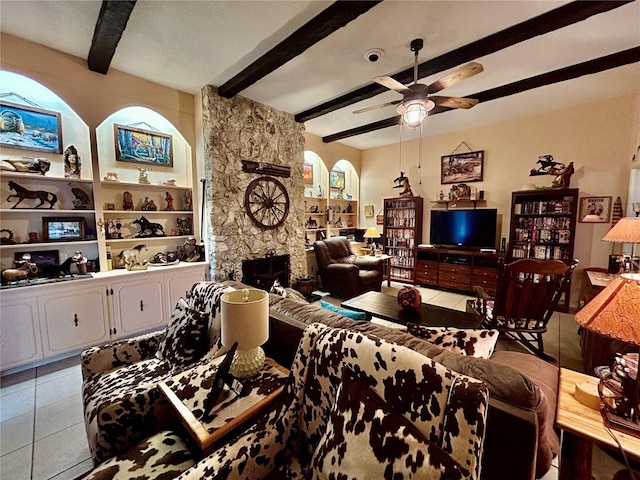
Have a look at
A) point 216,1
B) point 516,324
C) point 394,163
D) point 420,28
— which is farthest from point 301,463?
point 394,163

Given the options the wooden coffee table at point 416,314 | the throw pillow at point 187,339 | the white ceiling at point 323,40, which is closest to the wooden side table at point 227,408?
the throw pillow at point 187,339

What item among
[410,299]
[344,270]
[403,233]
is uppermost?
[403,233]

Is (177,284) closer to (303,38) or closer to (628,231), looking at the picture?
(303,38)

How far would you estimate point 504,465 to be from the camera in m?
0.88

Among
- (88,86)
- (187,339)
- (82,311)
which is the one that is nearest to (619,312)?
(187,339)

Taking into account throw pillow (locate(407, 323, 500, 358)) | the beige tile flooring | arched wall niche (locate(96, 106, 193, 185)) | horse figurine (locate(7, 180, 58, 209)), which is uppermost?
arched wall niche (locate(96, 106, 193, 185))

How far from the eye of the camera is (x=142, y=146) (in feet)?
11.6

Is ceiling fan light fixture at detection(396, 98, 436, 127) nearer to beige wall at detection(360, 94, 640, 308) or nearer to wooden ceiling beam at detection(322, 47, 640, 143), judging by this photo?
wooden ceiling beam at detection(322, 47, 640, 143)

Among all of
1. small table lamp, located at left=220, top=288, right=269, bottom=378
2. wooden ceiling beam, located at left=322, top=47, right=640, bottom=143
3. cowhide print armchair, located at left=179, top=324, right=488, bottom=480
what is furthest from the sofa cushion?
wooden ceiling beam, located at left=322, top=47, right=640, bottom=143

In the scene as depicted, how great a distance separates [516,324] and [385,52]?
121 inches

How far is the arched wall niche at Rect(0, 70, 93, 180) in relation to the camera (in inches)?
105

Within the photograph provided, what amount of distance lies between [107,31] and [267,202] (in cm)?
262

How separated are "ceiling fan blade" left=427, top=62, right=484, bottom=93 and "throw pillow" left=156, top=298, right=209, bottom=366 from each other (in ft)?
9.26

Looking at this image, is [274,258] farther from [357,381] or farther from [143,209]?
[357,381]
